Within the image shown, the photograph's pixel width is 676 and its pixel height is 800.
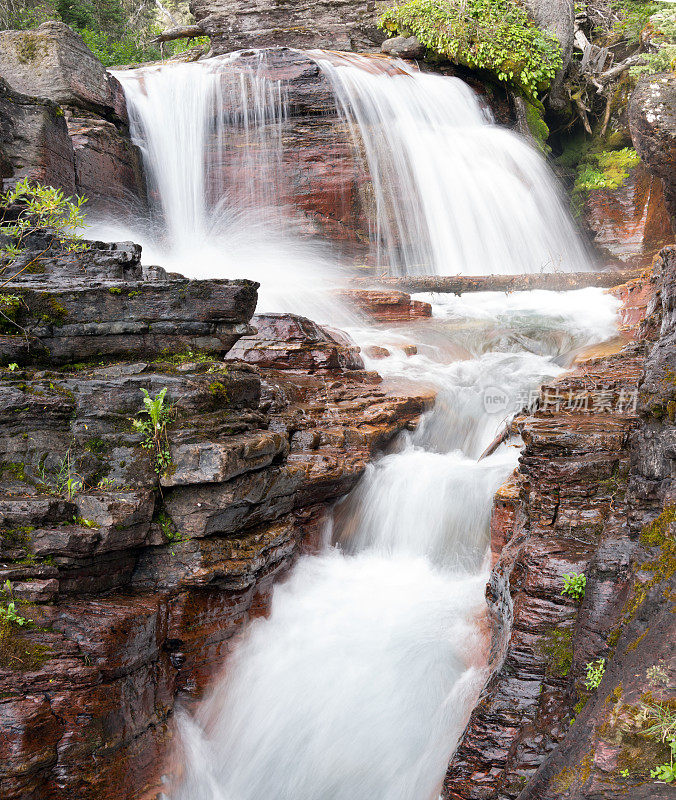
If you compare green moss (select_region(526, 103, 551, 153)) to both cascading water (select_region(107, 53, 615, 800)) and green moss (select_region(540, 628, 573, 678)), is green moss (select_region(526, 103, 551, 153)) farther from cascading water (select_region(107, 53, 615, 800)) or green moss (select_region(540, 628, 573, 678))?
green moss (select_region(540, 628, 573, 678))

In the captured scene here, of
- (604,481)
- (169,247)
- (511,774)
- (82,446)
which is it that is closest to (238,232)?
(169,247)

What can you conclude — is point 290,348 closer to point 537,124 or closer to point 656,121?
point 656,121

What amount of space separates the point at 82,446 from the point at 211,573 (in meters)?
1.30

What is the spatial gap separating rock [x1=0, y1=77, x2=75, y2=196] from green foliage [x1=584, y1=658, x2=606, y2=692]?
27.5ft

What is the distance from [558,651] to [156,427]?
10.1 ft

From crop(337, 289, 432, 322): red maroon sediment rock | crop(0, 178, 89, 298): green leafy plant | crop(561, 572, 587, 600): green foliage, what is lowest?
crop(561, 572, 587, 600): green foliage

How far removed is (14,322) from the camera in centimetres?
482

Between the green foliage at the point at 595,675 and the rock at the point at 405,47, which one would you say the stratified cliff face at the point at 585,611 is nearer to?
the green foliage at the point at 595,675

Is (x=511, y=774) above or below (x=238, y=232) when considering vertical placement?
below

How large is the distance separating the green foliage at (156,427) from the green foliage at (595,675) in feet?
9.92

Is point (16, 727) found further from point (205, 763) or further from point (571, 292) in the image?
point (571, 292)

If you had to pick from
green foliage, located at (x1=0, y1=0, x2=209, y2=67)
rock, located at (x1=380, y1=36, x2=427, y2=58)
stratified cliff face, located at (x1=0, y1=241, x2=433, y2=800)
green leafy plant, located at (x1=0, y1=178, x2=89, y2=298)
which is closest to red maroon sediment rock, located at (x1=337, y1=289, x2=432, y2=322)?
stratified cliff face, located at (x1=0, y1=241, x2=433, y2=800)

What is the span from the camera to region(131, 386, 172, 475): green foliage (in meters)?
4.67

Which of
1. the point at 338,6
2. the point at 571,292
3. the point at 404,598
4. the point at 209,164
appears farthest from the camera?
the point at 338,6
